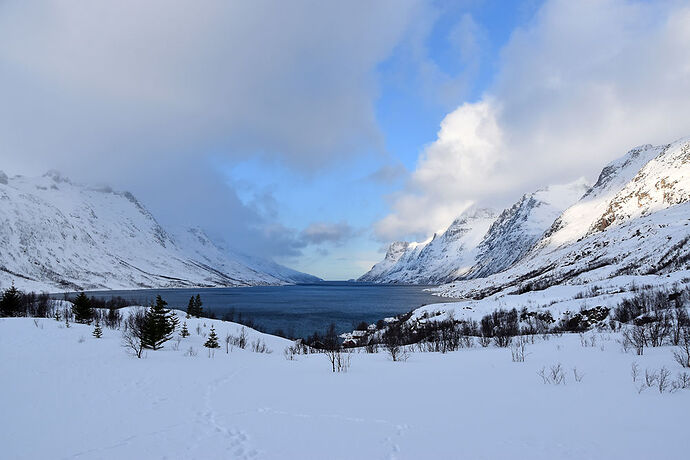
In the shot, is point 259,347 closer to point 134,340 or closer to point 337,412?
point 134,340

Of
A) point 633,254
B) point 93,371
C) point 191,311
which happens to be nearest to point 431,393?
point 93,371

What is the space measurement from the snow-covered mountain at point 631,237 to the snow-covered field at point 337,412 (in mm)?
68496

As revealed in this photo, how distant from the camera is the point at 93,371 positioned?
1258 cm

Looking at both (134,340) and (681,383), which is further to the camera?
(134,340)

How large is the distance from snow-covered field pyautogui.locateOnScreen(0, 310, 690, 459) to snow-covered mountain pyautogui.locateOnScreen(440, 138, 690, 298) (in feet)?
225

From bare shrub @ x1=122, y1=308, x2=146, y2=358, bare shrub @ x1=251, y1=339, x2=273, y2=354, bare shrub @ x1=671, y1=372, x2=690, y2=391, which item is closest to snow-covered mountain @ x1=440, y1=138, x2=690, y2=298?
bare shrub @ x1=671, y1=372, x2=690, y2=391

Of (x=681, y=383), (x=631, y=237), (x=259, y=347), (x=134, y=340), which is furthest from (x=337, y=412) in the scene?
(x=631, y=237)

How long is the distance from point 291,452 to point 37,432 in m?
5.43

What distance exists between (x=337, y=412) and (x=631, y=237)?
412ft

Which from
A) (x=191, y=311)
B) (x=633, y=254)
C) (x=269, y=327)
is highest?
(x=633, y=254)

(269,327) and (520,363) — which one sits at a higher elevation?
(520,363)

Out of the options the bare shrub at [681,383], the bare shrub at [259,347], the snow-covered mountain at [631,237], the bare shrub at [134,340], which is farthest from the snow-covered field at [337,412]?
the snow-covered mountain at [631,237]

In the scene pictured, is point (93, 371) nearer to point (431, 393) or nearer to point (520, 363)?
point (431, 393)

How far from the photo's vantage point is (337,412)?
8.43 meters
